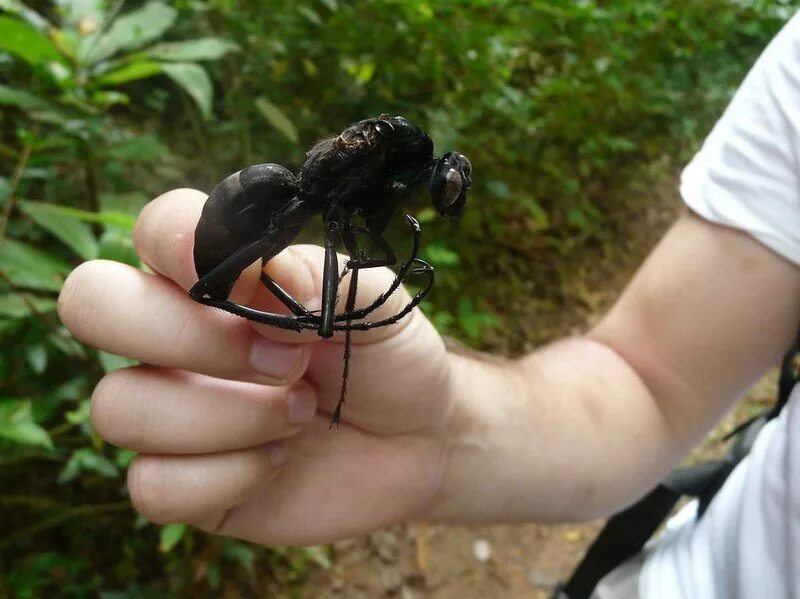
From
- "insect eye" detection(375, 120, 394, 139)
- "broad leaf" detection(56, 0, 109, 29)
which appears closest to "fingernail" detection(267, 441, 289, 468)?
"insect eye" detection(375, 120, 394, 139)

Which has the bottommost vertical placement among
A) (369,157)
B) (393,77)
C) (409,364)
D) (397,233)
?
(397,233)

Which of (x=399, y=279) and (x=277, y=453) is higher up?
(x=399, y=279)

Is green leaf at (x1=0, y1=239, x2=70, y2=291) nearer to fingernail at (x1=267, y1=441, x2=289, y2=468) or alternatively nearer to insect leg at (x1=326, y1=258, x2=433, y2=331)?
fingernail at (x1=267, y1=441, x2=289, y2=468)

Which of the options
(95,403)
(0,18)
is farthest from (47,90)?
(95,403)

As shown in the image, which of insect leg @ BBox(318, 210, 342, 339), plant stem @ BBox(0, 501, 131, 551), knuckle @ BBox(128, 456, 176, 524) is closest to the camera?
insect leg @ BBox(318, 210, 342, 339)

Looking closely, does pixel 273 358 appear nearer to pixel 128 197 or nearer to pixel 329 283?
pixel 329 283

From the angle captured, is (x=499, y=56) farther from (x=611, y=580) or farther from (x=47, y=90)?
(x=611, y=580)

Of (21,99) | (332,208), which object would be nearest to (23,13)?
(21,99)
